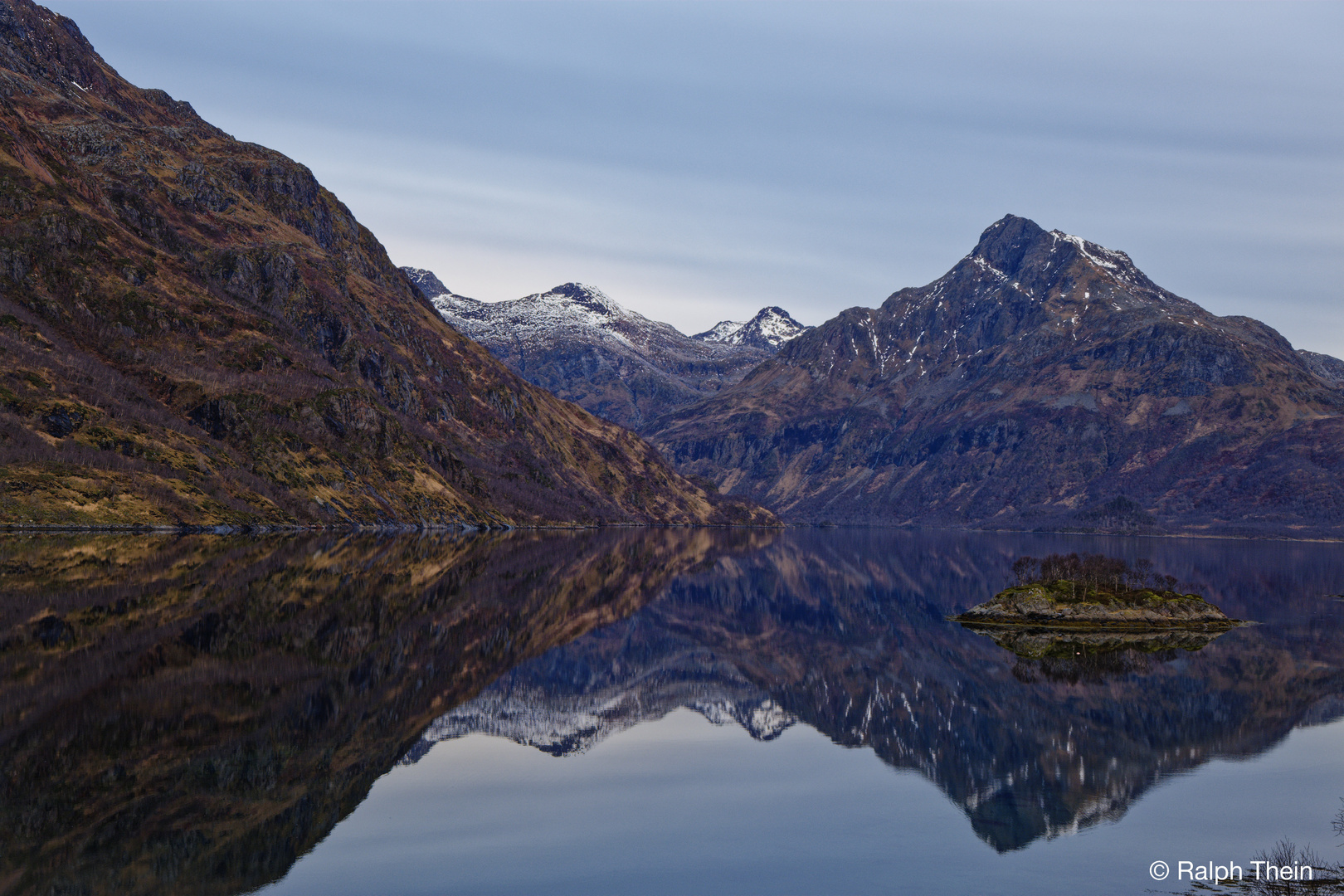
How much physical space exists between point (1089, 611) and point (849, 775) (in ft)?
210

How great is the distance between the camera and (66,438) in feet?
599

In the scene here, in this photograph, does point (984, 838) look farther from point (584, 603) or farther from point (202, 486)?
point (202, 486)

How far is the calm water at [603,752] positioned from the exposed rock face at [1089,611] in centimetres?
1130

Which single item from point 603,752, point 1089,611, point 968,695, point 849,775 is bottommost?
point 849,775

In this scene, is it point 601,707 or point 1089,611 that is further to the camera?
point 1089,611

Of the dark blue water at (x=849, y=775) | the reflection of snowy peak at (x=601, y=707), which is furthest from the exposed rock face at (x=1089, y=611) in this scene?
the reflection of snowy peak at (x=601, y=707)

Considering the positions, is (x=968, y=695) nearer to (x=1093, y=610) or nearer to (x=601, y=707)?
(x=601, y=707)

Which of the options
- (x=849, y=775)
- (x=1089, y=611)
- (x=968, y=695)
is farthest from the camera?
(x=1089, y=611)

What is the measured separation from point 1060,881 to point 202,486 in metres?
198

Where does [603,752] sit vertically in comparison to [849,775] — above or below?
above

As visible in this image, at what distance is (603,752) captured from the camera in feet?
143

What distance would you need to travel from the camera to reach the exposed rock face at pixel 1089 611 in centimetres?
9525

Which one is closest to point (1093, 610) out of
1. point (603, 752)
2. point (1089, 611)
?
point (1089, 611)

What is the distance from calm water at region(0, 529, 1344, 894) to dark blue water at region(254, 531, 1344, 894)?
0.18m
